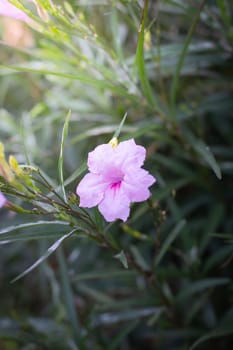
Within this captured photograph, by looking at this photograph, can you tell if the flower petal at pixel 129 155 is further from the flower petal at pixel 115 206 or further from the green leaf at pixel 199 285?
the green leaf at pixel 199 285

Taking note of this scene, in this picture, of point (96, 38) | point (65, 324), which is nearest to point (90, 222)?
point (96, 38)

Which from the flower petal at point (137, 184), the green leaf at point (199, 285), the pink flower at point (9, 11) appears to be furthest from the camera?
the green leaf at point (199, 285)

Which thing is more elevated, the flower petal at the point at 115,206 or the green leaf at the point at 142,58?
the green leaf at the point at 142,58

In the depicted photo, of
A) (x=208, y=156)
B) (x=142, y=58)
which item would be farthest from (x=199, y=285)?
(x=142, y=58)

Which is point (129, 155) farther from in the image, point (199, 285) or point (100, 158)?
point (199, 285)

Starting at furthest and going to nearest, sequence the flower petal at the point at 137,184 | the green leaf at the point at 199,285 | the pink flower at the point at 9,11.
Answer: the green leaf at the point at 199,285 < the pink flower at the point at 9,11 < the flower petal at the point at 137,184

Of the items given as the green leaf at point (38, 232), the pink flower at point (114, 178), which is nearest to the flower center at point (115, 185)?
the pink flower at point (114, 178)

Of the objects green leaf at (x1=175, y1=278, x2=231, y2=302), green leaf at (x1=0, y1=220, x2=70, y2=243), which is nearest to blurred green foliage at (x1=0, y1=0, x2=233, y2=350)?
green leaf at (x1=175, y1=278, x2=231, y2=302)
